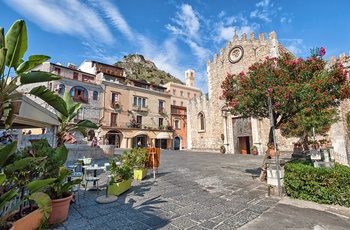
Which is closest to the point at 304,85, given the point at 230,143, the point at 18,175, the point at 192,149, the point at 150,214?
the point at 150,214

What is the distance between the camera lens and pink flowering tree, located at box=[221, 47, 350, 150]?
5.50 metres

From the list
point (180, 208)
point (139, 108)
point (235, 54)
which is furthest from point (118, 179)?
point (139, 108)

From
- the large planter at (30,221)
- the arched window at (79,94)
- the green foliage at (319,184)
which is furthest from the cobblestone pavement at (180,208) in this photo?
the arched window at (79,94)

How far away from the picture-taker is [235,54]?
73.5 ft

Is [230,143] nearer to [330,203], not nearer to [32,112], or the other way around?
[330,203]

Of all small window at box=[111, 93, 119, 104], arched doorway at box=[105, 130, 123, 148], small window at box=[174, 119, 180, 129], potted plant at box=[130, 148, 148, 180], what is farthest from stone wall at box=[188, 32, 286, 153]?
potted plant at box=[130, 148, 148, 180]

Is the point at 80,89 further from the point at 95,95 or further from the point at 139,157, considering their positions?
the point at 139,157

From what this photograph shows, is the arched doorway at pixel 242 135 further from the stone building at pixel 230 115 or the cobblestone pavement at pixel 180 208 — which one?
the cobblestone pavement at pixel 180 208

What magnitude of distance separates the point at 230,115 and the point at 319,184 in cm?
1765

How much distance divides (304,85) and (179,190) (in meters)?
5.10

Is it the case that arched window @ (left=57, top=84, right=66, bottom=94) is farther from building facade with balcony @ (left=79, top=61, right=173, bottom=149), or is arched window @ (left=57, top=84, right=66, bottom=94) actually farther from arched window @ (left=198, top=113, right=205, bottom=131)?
arched window @ (left=198, top=113, right=205, bottom=131)

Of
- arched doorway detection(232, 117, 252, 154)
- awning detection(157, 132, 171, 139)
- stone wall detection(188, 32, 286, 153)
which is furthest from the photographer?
awning detection(157, 132, 171, 139)

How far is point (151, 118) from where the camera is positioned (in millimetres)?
33250

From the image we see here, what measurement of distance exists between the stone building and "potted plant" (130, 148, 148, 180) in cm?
1471
